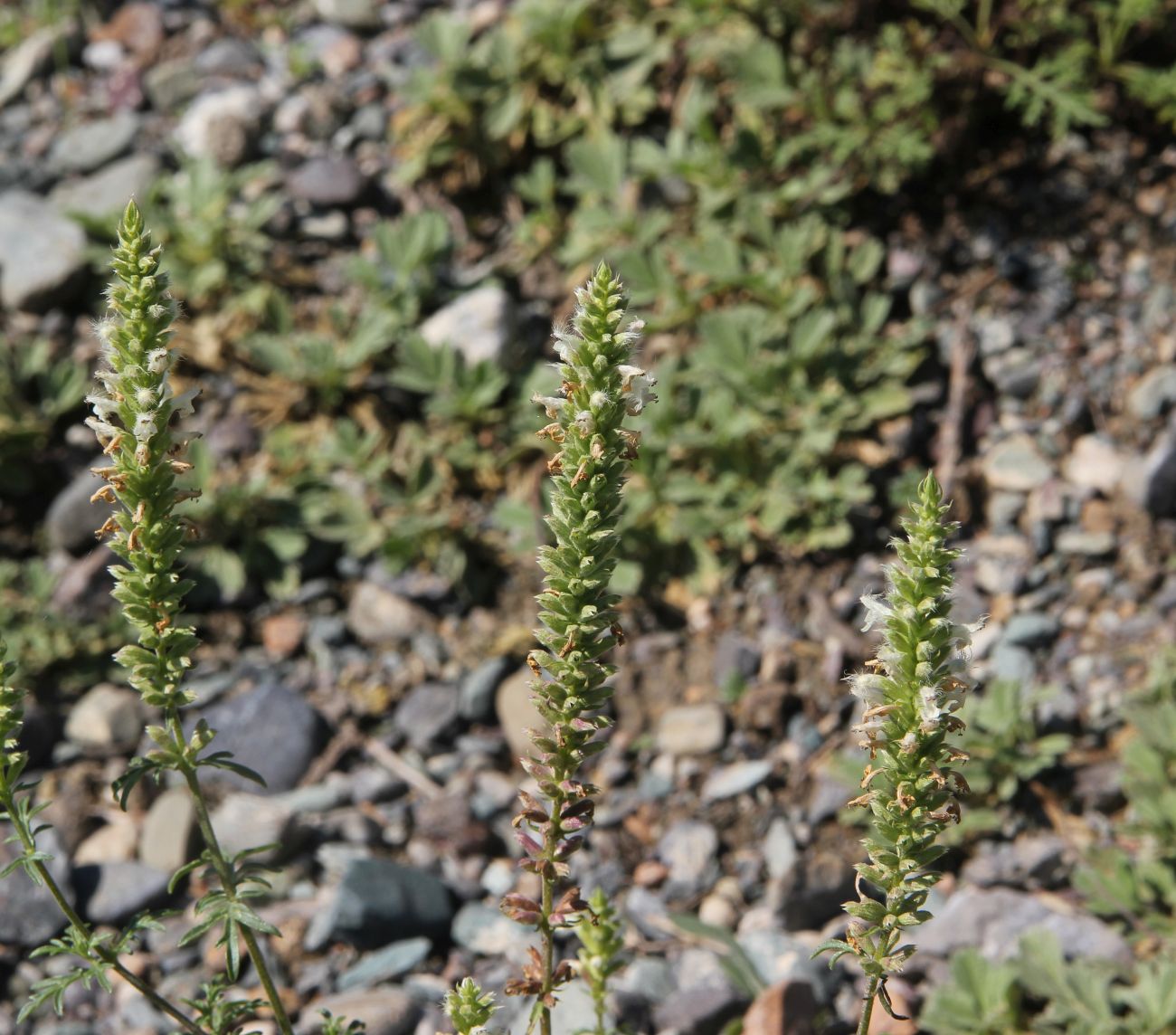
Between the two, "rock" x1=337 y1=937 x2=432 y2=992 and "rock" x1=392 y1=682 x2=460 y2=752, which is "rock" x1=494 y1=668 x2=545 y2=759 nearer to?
"rock" x1=392 y1=682 x2=460 y2=752

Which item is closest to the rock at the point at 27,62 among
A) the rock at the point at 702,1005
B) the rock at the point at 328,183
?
the rock at the point at 328,183

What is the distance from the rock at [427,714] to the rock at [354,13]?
454cm

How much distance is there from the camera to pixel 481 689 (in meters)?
6.10

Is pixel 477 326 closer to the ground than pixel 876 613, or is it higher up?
closer to the ground

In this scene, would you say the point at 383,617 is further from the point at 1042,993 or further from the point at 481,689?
the point at 1042,993

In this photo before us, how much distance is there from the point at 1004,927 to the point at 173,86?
263 inches

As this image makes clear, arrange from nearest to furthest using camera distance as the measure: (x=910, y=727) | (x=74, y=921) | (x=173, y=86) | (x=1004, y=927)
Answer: (x=910, y=727)
(x=74, y=921)
(x=1004, y=927)
(x=173, y=86)

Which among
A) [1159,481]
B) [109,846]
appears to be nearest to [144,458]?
[109,846]

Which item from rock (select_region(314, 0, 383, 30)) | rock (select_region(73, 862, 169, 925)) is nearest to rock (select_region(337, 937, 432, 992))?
rock (select_region(73, 862, 169, 925))

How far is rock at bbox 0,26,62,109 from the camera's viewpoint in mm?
8820

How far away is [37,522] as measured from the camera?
692 centimetres

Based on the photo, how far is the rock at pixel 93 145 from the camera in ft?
27.1

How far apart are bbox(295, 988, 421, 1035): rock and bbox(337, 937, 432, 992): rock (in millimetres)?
65

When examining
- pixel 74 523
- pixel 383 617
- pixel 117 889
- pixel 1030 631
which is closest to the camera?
pixel 117 889
